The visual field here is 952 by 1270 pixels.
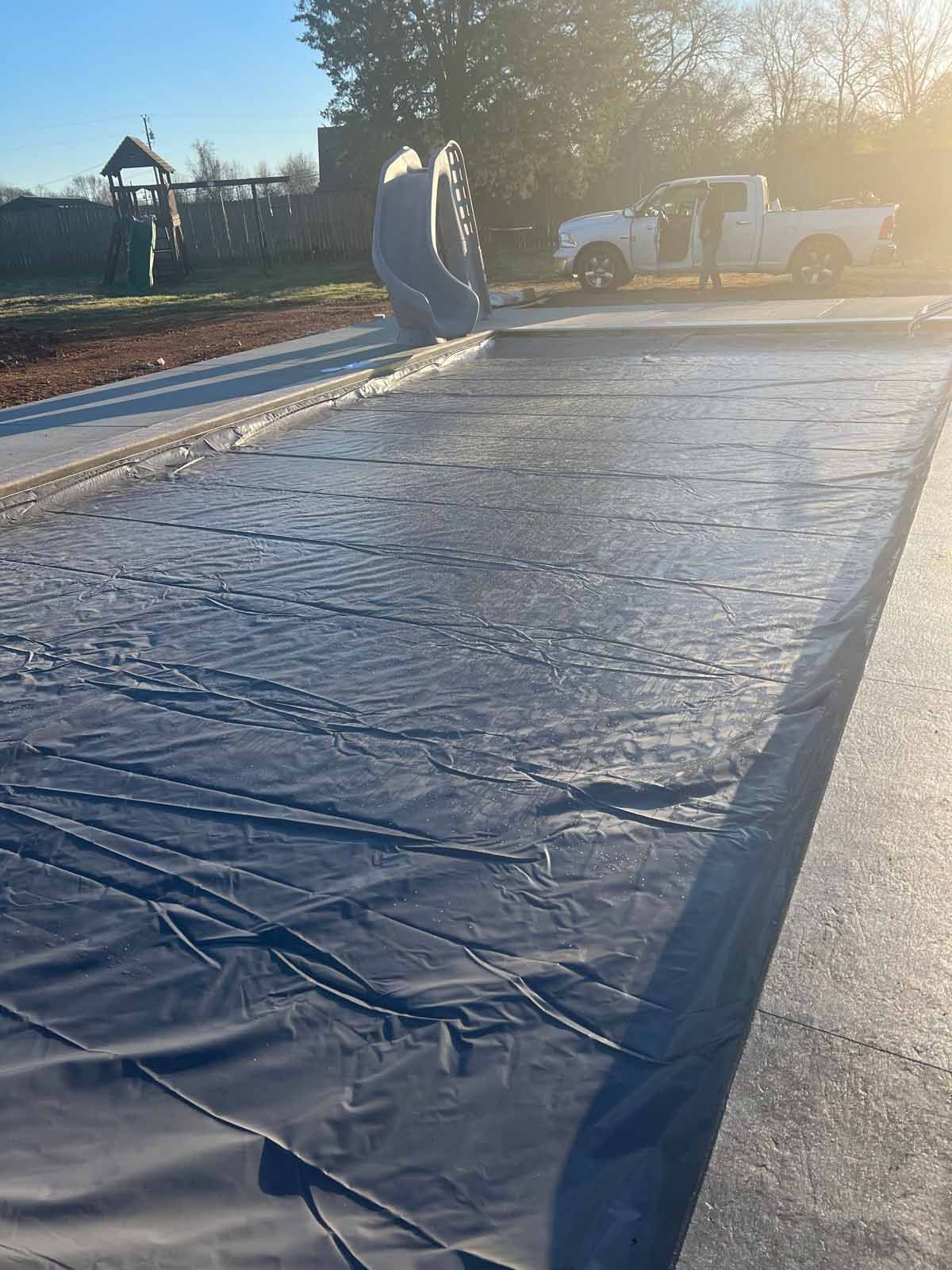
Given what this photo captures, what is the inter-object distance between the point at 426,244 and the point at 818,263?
687 centimetres

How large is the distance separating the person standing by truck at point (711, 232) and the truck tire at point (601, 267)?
1405 millimetres

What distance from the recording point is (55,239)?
26.4m

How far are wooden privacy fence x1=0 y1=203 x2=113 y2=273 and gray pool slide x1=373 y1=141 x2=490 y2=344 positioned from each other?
18.2 m

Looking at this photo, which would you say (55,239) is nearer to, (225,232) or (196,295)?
(225,232)

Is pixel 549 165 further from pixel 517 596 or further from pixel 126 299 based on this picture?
pixel 517 596

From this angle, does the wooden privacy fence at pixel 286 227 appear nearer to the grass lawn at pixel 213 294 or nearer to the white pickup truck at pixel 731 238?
the grass lawn at pixel 213 294

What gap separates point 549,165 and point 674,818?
23.2 meters

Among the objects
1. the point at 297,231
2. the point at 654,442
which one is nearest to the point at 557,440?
the point at 654,442

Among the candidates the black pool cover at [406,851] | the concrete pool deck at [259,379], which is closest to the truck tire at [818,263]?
the concrete pool deck at [259,379]

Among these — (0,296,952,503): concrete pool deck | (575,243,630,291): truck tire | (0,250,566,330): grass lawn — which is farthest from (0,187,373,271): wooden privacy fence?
(0,296,952,503): concrete pool deck

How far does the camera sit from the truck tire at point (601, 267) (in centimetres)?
1582

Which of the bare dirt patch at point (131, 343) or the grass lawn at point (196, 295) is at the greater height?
the grass lawn at point (196, 295)

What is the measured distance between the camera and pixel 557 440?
6.60 metres

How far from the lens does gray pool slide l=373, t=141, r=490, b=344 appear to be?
1034 cm
